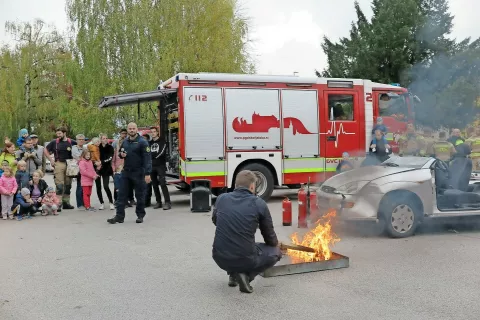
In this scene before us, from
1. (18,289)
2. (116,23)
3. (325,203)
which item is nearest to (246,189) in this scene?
(18,289)

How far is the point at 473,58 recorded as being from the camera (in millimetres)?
16484

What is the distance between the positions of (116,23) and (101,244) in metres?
22.4

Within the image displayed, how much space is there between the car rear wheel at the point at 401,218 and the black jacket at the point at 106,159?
7.13 meters

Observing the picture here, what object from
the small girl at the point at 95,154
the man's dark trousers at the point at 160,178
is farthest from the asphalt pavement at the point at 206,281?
the small girl at the point at 95,154

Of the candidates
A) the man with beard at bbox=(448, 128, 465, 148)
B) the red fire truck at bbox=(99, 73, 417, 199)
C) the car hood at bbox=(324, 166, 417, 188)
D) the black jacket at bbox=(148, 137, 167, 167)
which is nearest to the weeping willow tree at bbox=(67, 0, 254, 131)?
the red fire truck at bbox=(99, 73, 417, 199)

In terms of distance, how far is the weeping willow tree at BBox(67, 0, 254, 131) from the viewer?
88.8ft

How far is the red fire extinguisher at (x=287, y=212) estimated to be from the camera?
9.30 metres

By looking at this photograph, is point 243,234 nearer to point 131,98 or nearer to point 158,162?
point 158,162

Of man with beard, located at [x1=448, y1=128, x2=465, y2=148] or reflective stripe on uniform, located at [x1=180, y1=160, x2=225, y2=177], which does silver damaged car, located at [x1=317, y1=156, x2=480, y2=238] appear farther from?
reflective stripe on uniform, located at [x1=180, y1=160, x2=225, y2=177]

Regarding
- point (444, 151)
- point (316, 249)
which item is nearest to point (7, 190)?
point (316, 249)

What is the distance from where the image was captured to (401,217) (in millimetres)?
8055

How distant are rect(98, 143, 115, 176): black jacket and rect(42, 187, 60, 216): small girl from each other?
1.28 meters

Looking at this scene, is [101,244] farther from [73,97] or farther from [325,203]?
[73,97]

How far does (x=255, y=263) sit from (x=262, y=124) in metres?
7.76
